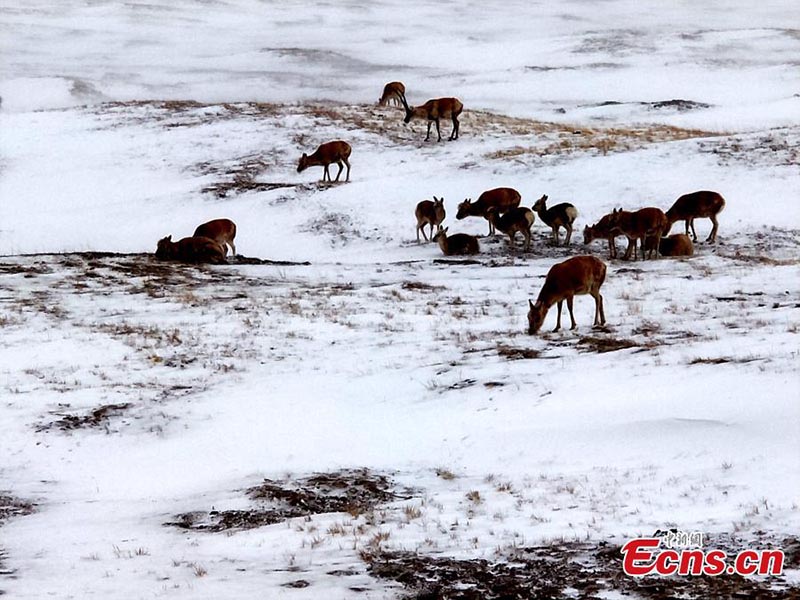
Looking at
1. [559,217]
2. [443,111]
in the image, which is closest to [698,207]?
[559,217]

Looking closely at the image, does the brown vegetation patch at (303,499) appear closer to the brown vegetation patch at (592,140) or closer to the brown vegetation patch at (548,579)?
the brown vegetation patch at (548,579)

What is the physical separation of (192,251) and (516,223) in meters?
7.41

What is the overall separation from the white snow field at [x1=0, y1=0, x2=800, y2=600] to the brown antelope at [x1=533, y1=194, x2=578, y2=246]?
27.5 inches

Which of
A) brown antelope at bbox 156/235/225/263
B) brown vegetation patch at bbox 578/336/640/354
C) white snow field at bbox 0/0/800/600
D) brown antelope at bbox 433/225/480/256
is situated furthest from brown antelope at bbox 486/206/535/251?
brown vegetation patch at bbox 578/336/640/354

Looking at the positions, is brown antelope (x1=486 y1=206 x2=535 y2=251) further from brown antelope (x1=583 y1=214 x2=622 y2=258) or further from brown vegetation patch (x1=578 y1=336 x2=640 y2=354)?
brown vegetation patch (x1=578 y1=336 x2=640 y2=354)

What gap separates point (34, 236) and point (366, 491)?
21778 mm

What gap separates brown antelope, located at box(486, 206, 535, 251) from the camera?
2323cm

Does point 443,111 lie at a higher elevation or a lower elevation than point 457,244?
higher

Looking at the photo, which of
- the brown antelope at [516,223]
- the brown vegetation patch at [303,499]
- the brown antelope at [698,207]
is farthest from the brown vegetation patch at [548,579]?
the brown antelope at [698,207]

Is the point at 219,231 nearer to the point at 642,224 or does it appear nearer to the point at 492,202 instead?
the point at 492,202

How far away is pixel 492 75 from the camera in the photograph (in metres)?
75.9

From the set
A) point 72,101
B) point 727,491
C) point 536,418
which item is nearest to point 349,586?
point 727,491

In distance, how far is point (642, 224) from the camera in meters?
21.2

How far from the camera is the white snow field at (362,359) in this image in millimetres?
7855
